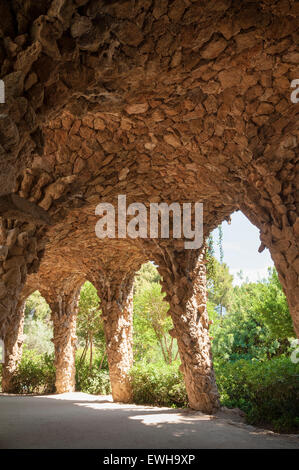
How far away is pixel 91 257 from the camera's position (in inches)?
313

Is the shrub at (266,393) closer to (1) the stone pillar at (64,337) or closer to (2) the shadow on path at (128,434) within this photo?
(2) the shadow on path at (128,434)

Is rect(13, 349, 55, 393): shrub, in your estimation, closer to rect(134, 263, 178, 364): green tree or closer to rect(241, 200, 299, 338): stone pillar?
rect(134, 263, 178, 364): green tree

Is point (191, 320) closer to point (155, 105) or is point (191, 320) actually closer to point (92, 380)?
point (155, 105)

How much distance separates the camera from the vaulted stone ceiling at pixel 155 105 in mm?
2027

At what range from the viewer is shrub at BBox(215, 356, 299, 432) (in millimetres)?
4922

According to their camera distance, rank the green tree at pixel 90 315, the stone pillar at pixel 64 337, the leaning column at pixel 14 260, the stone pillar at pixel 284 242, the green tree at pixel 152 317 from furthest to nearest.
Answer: the green tree at pixel 90 315
the green tree at pixel 152 317
the stone pillar at pixel 64 337
the stone pillar at pixel 284 242
the leaning column at pixel 14 260

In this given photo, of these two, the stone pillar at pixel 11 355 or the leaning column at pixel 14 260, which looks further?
the stone pillar at pixel 11 355

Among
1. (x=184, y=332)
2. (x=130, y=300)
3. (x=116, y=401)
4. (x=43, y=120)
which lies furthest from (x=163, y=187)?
(x=116, y=401)

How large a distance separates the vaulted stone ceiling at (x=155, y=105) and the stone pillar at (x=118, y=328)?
3961 millimetres

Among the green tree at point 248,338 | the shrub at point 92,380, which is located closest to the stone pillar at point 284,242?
the green tree at point 248,338

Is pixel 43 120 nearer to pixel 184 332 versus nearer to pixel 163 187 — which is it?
pixel 163 187

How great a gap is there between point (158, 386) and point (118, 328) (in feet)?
5.70

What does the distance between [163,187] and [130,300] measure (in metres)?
4.53

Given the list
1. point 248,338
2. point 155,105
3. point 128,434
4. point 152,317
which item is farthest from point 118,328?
point 155,105
